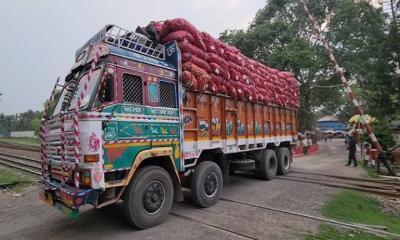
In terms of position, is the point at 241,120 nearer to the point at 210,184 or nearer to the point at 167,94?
the point at 210,184

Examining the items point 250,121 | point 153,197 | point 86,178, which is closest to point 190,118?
point 153,197

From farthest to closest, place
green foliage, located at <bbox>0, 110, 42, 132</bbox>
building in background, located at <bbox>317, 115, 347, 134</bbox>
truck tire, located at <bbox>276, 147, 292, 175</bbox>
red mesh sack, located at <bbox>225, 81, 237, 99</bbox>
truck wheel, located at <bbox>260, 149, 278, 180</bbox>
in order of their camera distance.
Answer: green foliage, located at <bbox>0, 110, 42, 132</bbox>
building in background, located at <bbox>317, 115, 347, 134</bbox>
truck tire, located at <bbox>276, 147, 292, 175</bbox>
truck wheel, located at <bbox>260, 149, 278, 180</bbox>
red mesh sack, located at <bbox>225, 81, 237, 99</bbox>

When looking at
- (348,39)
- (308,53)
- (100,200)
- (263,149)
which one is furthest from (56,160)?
(348,39)

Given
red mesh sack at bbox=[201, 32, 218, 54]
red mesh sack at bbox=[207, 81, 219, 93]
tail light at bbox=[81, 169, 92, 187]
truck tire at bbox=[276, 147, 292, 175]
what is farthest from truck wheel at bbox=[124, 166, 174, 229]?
truck tire at bbox=[276, 147, 292, 175]

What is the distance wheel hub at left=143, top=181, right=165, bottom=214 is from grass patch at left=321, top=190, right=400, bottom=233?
3491 mm

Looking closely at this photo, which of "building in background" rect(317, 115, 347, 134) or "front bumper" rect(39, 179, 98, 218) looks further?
"building in background" rect(317, 115, 347, 134)

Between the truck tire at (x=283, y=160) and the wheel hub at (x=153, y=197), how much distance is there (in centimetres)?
629

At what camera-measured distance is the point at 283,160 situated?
1088 cm

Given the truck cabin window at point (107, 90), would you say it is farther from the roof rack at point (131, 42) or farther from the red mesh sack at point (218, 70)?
the red mesh sack at point (218, 70)

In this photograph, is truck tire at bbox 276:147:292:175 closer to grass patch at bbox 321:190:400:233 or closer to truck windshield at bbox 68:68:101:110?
grass patch at bbox 321:190:400:233

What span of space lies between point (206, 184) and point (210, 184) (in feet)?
0.39

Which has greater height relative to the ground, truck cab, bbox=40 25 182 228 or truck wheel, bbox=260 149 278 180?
truck cab, bbox=40 25 182 228

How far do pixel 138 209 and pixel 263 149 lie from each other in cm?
569

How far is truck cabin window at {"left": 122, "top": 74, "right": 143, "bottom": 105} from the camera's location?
513 cm
